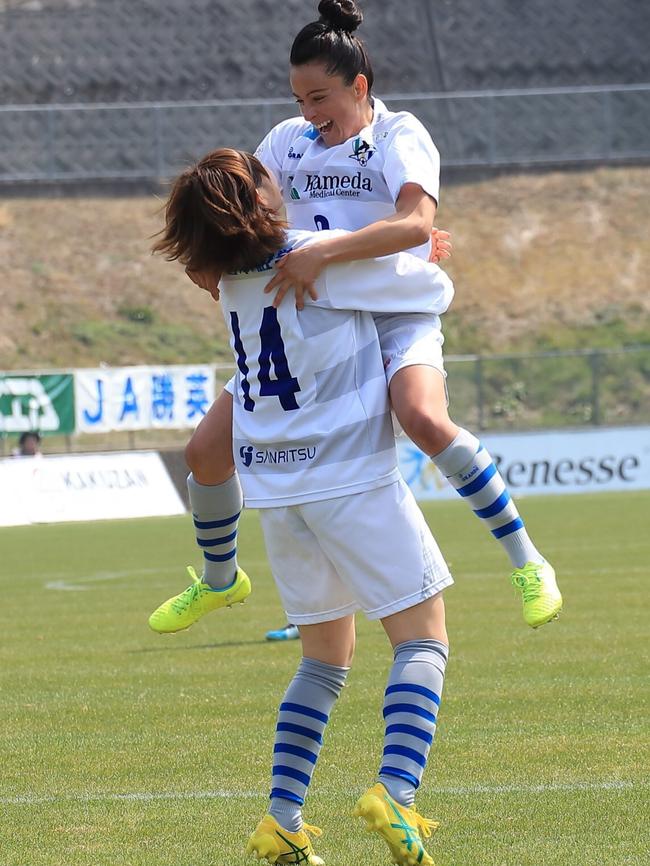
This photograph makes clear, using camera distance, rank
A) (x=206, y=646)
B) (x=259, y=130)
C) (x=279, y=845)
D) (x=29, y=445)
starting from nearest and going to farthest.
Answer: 1. (x=279, y=845)
2. (x=206, y=646)
3. (x=29, y=445)
4. (x=259, y=130)

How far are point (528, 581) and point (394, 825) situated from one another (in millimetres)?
869

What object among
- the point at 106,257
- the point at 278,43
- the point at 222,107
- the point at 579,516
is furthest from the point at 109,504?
the point at 278,43

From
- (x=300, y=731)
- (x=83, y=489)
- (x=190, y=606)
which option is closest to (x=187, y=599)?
(x=190, y=606)

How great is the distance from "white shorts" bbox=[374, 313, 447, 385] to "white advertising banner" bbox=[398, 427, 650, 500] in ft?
71.6

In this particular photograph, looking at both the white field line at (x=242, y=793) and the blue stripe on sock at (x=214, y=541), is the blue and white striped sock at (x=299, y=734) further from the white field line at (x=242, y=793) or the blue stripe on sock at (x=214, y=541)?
the white field line at (x=242, y=793)

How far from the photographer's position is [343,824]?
193 inches

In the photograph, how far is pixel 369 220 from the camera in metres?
4.62

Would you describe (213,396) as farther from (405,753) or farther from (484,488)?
(405,753)

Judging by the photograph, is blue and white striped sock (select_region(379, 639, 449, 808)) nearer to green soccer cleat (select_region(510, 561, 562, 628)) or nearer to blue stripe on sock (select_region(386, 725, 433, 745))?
blue stripe on sock (select_region(386, 725, 433, 745))

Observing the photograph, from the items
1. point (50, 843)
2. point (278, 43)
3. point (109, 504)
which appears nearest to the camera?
point (50, 843)

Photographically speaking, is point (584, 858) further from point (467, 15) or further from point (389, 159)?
point (467, 15)

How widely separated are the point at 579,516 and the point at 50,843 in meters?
16.3

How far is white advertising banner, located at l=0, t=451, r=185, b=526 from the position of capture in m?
24.3

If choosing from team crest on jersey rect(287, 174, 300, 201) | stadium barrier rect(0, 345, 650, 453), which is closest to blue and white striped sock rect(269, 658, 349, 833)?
team crest on jersey rect(287, 174, 300, 201)
